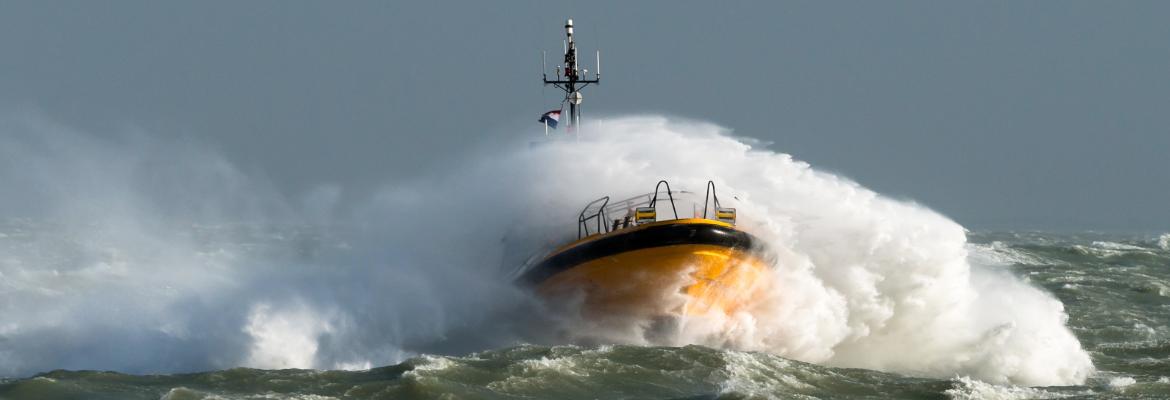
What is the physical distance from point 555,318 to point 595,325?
0.63m

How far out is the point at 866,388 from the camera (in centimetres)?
1444

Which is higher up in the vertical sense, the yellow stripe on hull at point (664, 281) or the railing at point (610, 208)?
the railing at point (610, 208)

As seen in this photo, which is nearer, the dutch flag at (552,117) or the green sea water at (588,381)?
the green sea water at (588,381)

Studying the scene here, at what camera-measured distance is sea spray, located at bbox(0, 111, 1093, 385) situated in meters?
16.6

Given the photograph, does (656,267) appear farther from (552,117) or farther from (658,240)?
(552,117)

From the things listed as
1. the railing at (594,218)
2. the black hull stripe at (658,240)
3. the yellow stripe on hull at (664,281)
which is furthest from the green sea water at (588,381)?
the railing at (594,218)

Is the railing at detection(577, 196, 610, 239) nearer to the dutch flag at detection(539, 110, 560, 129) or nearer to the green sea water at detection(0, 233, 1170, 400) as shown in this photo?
the green sea water at detection(0, 233, 1170, 400)

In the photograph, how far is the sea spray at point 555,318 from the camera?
1664cm

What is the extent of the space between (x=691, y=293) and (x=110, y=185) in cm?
5720

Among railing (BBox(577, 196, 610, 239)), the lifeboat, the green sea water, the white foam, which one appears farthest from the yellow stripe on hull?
the white foam

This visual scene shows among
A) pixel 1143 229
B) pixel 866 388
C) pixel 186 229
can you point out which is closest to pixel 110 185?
pixel 186 229

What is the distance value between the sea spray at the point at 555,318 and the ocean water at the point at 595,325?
0.04 meters

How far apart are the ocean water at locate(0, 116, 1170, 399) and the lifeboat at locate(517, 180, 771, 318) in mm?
211

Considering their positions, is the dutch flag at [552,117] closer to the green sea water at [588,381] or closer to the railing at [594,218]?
the railing at [594,218]
